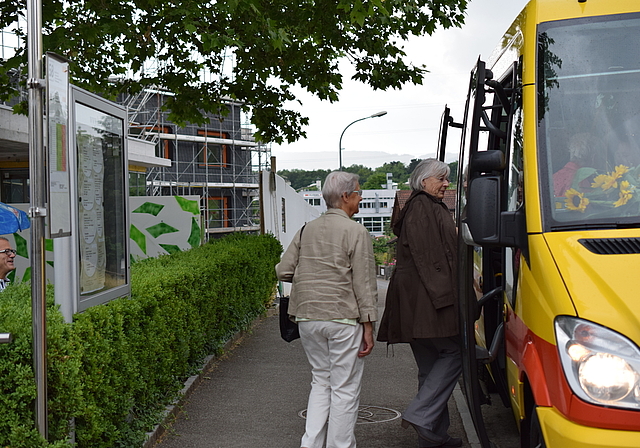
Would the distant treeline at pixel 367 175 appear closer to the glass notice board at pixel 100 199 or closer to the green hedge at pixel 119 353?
the green hedge at pixel 119 353

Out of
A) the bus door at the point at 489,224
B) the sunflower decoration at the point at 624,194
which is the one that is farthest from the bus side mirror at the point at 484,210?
the sunflower decoration at the point at 624,194

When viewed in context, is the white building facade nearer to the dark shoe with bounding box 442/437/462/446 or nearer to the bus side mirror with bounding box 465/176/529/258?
the dark shoe with bounding box 442/437/462/446

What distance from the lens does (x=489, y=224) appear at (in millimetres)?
3785

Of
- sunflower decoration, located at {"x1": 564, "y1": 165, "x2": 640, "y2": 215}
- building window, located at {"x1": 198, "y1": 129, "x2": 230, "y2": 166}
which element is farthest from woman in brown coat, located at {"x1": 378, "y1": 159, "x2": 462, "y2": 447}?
building window, located at {"x1": 198, "y1": 129, "x2": 230, "y2": 166}

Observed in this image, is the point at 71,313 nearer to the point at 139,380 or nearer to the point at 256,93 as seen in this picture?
the point at 139,380

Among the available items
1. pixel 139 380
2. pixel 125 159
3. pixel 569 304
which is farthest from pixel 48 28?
pixel 569 304

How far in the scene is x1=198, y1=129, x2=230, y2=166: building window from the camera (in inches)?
2435

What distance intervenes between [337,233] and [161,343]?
197 cm

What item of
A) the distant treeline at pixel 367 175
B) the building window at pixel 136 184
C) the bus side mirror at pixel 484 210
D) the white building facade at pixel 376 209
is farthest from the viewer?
the distant treeline at pixel 367 175

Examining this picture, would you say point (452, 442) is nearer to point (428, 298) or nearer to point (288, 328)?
point (428, 298)

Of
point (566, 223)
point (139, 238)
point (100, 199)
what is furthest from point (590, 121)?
point (139, 238)

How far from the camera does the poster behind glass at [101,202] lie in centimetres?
499

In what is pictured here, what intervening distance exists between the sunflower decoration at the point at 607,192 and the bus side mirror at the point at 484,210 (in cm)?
36

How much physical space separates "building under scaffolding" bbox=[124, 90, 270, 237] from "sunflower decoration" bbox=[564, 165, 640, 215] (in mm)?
52696
